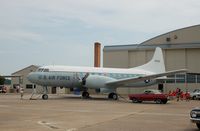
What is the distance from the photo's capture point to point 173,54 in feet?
176

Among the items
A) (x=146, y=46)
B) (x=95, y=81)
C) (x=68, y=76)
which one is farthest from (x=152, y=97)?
(x=146, y=46)

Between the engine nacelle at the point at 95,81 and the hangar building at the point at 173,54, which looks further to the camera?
the hangar building at the point at 173,54

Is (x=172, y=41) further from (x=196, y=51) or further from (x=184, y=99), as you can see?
(x=184, y=99)

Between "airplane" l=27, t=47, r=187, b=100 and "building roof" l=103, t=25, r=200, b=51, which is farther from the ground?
"building roof" l=103, t=25, r=200, b=51

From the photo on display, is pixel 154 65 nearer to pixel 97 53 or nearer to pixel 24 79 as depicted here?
pixel 97 53

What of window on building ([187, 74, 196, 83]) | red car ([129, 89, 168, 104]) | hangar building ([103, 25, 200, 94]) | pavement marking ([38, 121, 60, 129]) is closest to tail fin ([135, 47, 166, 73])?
hangar building ([103, 25, 200, 94])

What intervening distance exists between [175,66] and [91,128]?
1633 inches

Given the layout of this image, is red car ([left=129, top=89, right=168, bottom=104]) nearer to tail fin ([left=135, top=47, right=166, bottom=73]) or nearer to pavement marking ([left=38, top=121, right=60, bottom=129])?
tail fin ([left=135, top=47, right=166, bottom=73])

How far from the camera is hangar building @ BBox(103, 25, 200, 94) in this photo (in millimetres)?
51875

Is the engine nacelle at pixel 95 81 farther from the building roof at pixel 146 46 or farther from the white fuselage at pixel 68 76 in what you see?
the building roof at pixel 146 46

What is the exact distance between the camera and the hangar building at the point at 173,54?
5188 centimetres

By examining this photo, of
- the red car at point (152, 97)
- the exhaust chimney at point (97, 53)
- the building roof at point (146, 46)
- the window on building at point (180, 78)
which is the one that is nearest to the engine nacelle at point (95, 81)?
the red car at point (152, 97)

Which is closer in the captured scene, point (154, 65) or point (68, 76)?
point (68, 76)

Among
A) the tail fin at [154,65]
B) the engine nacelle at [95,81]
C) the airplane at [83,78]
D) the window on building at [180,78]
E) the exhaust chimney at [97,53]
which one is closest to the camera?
the airplane at [83,78]
